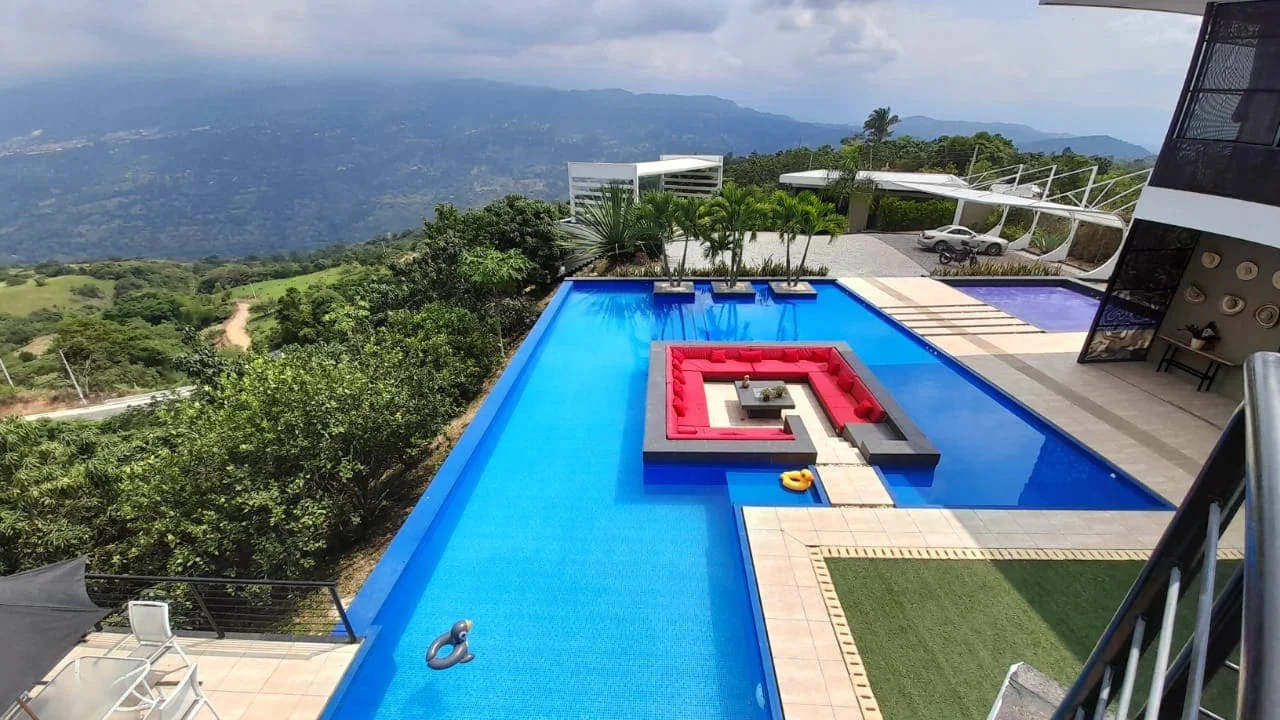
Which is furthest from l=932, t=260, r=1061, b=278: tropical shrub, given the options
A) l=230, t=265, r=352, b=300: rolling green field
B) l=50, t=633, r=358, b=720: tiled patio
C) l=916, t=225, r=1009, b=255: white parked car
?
l=230, t=265, r=352, b=300: rolling green field

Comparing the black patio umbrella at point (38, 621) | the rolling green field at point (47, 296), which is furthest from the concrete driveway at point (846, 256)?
the rolling green field at point (47, 296)

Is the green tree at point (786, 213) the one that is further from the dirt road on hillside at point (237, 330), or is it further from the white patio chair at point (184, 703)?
the dirt road on hillside at point (237, 330)

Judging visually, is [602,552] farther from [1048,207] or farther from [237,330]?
[237,330]

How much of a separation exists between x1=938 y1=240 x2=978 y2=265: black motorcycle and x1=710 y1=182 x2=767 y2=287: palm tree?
8472 mm

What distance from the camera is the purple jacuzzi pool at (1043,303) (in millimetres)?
13970

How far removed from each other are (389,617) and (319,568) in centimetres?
294

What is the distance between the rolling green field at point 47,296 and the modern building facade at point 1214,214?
335 feet

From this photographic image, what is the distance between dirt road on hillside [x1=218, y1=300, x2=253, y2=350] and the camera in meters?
50.9

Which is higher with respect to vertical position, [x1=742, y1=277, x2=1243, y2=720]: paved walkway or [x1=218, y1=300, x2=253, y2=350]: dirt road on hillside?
[x1=742, y1=277, x2=1243, y2=720]: paved walkway

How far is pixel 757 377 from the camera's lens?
35.8ft

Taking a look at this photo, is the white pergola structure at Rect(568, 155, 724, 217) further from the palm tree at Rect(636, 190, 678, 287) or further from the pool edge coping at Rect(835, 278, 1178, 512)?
the pool edge coping at Rect(835, 278, 1178, 512)

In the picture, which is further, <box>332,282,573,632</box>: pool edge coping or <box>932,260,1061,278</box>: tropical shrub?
<box>932,260,1061,278</box>: tropical shrub

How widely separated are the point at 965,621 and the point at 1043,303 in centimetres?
1359

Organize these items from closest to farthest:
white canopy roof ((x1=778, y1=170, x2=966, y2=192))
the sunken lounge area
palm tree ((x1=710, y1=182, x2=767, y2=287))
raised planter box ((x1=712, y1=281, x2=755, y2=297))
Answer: the sunken lounge area
palm tree ((x1=710, y1=182, x2=767, y2=287))
raised planter box ((x1=712, y1=281, x2=755, y2=297))
white canopy roof ((x1=778, y1=170, x2=966, y2=192))
